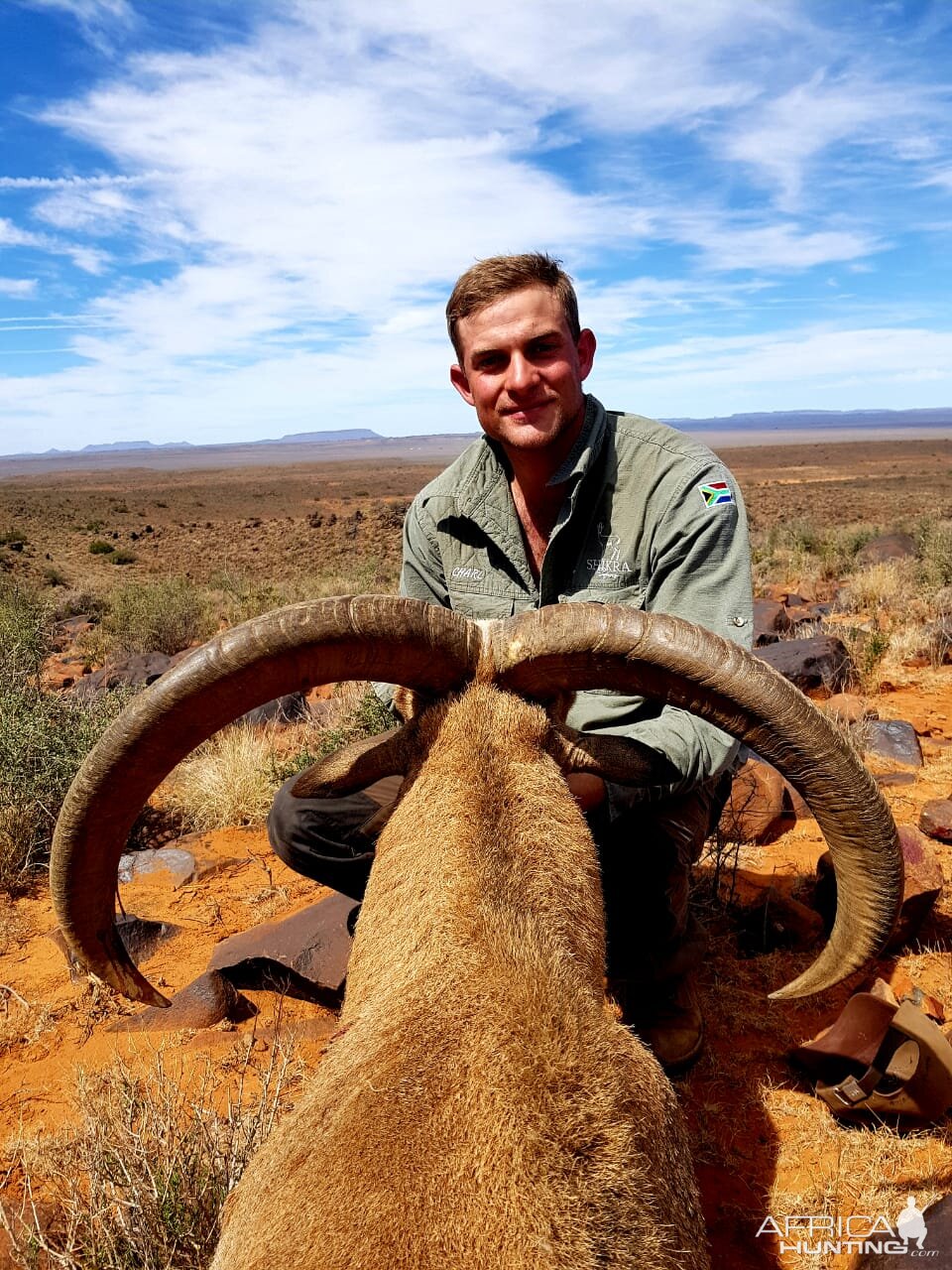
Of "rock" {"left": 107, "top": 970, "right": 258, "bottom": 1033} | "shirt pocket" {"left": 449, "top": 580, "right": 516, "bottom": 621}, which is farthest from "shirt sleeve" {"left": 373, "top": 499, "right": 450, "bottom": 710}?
"rock" {"left": 107, "top": 970, "right": 258, "bottom": 1033}

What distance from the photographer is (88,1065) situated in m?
4.03

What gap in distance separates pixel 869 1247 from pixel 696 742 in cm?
167

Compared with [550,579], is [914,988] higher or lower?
lower

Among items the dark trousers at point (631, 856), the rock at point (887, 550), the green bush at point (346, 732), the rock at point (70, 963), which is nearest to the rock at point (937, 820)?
the dark trousers at point (631, 856)

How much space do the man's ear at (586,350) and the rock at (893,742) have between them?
4181mm

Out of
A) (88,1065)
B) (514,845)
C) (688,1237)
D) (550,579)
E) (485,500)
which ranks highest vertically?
(485,500)

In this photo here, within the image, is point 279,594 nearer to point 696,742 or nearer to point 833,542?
point 833,542

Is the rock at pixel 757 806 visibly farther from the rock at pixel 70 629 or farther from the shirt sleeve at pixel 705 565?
the rock at pixel 70 629

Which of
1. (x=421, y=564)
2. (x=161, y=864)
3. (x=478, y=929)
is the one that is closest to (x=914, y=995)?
(x=478, y=929)

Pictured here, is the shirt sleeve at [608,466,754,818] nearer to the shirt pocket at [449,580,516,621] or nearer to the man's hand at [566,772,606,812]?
the man's hand at [566,772,606,812]

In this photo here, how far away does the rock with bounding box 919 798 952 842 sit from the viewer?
5.70 meters

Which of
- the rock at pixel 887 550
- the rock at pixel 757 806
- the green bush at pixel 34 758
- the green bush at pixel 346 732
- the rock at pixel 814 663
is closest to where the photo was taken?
the rock at pixel 757 806

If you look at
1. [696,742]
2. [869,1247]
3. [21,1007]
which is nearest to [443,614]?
[696,742]

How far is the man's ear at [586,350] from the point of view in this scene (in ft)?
14.5
